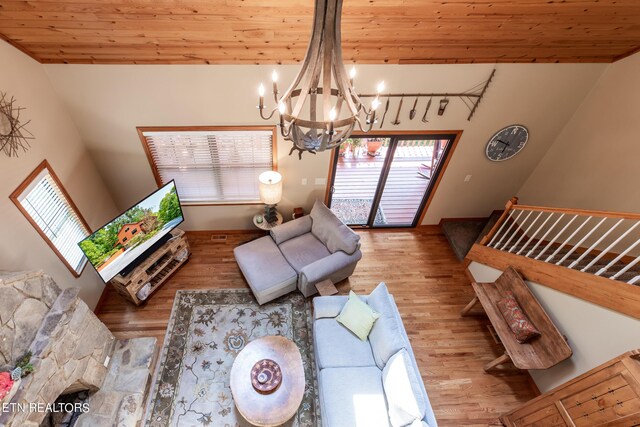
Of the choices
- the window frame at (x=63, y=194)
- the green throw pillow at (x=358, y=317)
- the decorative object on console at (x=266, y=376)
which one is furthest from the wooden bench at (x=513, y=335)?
the window frame at (x=63, y=194)

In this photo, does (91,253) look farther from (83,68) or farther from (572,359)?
(572,359)

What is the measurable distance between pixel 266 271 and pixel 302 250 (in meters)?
0.61

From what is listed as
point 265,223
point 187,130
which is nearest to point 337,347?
point 265,223

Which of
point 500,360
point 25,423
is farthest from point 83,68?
point 500,360

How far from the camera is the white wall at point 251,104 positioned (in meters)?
3.41

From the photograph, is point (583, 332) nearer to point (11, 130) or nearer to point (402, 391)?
point (402, 391)

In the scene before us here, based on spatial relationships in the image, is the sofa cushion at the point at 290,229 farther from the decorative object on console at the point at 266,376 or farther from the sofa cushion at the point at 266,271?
the decorative object on console at the point at 266,376

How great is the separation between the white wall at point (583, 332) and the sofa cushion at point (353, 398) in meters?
1.94

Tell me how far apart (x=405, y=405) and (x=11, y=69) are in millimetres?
4720

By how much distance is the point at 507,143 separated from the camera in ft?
14.4

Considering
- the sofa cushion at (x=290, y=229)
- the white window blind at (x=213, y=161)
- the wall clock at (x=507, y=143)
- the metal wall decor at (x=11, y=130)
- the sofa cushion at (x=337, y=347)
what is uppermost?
the white window blind at (x=213, y=161)

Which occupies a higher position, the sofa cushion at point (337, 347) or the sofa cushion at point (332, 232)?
the sofa cushion at point (332, 232)

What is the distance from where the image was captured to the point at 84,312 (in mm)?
3025

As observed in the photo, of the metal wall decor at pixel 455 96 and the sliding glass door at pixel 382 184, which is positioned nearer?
the metal wall decor at pixel 455 96
